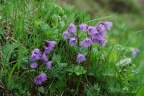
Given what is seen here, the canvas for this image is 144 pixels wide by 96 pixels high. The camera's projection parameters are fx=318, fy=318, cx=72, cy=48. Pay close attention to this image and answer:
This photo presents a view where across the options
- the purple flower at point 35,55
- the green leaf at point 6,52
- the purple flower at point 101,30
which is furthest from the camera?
the purple flower at point 101,30

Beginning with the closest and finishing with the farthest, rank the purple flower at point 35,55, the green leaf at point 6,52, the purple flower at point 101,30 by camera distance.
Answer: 1. the purple flower at point 35,55
2. the green leaf at point 6,52
3. the purple flower at point 101,30

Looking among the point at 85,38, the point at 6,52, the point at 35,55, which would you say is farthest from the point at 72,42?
the point at 6,52

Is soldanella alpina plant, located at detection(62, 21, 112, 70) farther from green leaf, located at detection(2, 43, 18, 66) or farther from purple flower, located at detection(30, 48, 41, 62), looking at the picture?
green leaf, located at detection(2, 43, 18, 66)

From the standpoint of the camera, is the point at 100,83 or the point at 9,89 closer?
the point at 9,89

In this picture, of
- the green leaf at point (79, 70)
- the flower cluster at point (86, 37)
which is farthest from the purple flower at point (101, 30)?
the green leaf at point (79, 70)

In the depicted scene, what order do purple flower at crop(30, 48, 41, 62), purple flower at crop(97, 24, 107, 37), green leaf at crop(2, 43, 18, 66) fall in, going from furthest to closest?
purple flower at crop(97, 24, 107, 37)
green leaf at crop(2, 43, 18, 66)
purple flower at crop(30, 48, 41, 62)

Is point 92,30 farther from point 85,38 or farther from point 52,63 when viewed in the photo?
point 52,63

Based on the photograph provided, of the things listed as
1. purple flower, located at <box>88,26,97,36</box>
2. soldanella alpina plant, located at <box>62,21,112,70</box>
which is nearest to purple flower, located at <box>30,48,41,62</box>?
soldanella alpina plant, located at <box>62,21,112,70</box>

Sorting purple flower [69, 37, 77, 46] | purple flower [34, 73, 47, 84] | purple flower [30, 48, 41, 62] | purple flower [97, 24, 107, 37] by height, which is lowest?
purple flower [34, 73, 47, 84]

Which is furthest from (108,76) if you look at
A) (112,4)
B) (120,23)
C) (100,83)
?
(112,4)

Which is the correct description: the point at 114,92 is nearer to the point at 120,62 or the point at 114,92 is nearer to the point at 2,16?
the point at 120,62

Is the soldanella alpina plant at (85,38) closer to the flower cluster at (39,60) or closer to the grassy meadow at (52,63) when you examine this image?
the grassy meadow at (52,63)
